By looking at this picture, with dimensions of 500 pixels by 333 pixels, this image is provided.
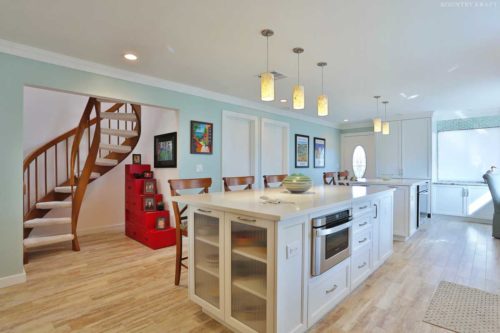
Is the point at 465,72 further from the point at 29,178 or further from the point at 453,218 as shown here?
the point at 29,178

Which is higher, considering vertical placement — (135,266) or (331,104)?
(331,104)

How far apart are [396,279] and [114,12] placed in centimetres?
352

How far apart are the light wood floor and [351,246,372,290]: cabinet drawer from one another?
3.9 inches

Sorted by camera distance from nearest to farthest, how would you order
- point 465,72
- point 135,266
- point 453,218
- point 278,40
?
1. point 278,40
2. point 135,266
3. point 465,72
4. point 453,218

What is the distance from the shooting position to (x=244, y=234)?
1727 millimetres

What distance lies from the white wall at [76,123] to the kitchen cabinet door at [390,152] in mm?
5028

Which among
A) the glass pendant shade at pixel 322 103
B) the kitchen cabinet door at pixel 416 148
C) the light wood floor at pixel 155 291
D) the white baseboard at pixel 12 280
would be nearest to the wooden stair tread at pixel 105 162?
the light wood floor at pixel 155 291

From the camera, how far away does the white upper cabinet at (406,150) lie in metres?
5.82

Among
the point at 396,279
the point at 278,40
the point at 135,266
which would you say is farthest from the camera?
the point at 135,266

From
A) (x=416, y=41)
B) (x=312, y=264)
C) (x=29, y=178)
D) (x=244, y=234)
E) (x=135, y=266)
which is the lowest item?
(x=135, y=266)

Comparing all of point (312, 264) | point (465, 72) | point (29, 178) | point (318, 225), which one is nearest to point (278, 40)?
point (318, 225)

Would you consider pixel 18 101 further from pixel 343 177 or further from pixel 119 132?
pixel 343 177

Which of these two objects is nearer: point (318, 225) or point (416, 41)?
point (318, 225)

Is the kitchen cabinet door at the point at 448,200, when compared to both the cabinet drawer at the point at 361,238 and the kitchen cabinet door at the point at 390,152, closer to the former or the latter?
the kitchen cabinet door at the point at 390,152
